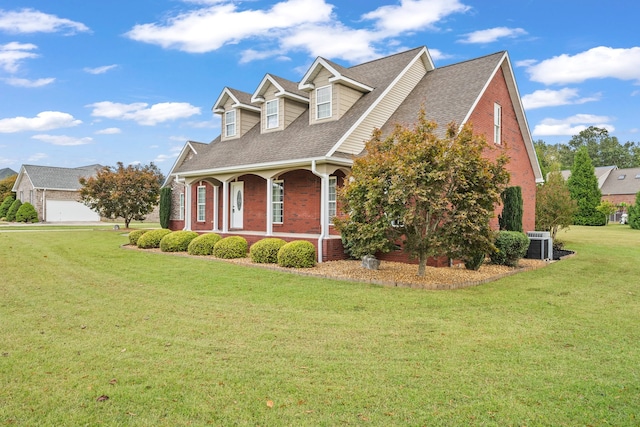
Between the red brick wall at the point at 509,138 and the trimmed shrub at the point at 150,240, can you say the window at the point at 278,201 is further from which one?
the red brick wall at the point at 509,138

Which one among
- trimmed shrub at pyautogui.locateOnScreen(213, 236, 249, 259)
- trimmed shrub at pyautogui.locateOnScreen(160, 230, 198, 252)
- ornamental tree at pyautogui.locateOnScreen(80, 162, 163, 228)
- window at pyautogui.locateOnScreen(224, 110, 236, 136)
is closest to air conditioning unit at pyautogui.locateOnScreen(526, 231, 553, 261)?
trimmed shrub at pyautogui.locateOnScreen(213, 236, 249, 259)

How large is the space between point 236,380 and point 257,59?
20.6 meters

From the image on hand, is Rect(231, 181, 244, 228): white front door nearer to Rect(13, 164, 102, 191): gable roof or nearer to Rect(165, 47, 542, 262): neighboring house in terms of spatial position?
Rect(165, 47, 542, 262): neighboring house

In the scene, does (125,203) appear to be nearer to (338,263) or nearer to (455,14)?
(338,263)

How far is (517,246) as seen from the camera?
1283 cm

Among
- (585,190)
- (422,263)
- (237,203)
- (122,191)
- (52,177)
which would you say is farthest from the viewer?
(52,177)

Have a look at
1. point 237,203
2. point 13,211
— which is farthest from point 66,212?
point 237,203

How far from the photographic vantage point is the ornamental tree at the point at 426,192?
9.60 metres

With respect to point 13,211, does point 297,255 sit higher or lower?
lower

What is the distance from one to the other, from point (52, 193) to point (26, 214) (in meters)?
3.43

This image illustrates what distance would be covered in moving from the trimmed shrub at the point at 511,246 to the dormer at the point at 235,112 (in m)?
12.8

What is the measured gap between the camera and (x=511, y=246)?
12.8 metres

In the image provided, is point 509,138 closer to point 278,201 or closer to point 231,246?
point 278,201

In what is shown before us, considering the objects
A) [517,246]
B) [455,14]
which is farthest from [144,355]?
[455,14]
